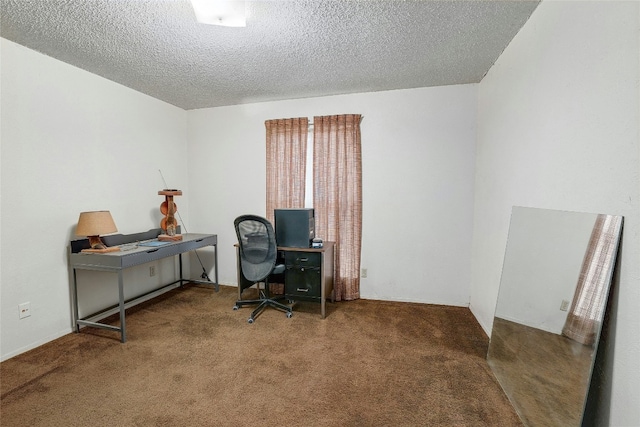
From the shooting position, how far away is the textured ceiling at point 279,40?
5.89 feet

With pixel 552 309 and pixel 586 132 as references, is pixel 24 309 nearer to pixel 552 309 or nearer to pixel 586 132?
pixel 552 309

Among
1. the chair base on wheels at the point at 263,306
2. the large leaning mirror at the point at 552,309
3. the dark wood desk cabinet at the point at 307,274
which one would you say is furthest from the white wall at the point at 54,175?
the large leaning mirror at the point at 552,309

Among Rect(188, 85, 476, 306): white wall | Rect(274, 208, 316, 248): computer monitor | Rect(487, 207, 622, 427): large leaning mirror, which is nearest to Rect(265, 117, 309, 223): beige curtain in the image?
Rect(188, 85, 476, 306): white wall

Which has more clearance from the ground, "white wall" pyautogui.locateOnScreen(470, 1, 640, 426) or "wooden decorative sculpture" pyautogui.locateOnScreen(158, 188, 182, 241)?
"white wall" pyautogui.locateOnScreen(470, 1, 640, 426)

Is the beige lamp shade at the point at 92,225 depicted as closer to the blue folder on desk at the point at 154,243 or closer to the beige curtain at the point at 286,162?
the blue folder on desk at the point at 154,243

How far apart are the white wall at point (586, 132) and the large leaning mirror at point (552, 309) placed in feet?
0.22

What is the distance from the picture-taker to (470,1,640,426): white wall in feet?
3.61

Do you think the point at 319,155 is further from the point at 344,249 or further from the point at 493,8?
the point at 493,8

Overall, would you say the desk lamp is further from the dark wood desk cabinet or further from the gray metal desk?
the dark wood desk cabinet

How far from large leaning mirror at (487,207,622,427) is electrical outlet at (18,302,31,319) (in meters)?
3.73

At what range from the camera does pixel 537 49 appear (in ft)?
5.89

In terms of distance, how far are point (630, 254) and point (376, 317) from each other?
2.17 m

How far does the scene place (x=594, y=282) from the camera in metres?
1.27

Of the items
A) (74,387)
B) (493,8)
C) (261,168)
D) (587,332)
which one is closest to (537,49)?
(493,8)
